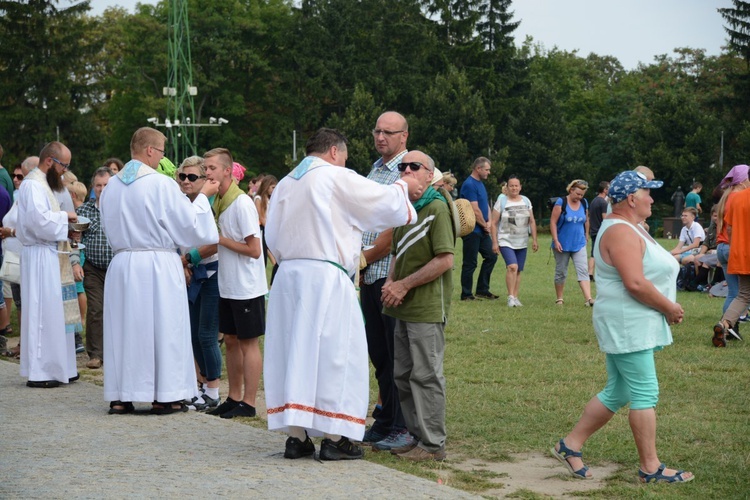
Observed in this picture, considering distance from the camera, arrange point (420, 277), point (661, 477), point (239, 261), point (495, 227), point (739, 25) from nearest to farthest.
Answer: point (661, 477), point (420, 277), point (239, 261), point (495, 227), point (739, 25)

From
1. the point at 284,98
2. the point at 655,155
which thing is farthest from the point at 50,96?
the point at 655,155

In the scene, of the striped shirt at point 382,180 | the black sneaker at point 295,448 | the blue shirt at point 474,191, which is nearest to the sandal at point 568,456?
the black sneaker at point 295,448

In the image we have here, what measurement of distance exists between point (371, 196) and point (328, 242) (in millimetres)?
390

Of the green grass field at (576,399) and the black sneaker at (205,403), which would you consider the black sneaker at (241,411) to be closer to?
the black sneaker at (205,403)

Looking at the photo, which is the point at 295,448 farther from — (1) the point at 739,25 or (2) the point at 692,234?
(1) the point at 739,25

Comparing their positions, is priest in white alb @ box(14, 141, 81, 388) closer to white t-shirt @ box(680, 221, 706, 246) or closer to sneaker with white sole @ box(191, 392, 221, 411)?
sneaker with white sole @ box(191, 392, 221, 411)

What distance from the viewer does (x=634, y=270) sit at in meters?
6.29

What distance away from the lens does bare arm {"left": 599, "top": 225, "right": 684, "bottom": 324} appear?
627 centimetres

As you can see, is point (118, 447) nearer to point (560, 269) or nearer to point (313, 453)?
point (313, 453)

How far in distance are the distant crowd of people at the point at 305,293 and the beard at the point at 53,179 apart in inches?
0.5

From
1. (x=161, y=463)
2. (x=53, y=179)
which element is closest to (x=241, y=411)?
(x=161, y=463)

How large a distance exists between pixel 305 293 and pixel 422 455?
1.31 meters

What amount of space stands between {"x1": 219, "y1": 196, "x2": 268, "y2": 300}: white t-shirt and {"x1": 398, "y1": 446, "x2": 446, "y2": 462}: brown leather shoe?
2.15 m

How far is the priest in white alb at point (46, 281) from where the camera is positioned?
987 cm
